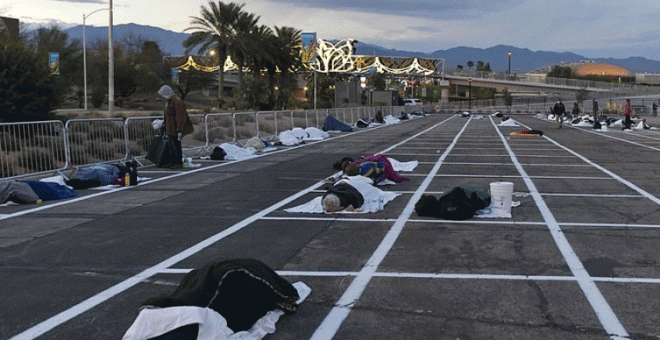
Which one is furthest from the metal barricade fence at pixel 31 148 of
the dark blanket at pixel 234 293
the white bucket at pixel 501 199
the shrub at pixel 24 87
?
the shrub at pixel 24 87

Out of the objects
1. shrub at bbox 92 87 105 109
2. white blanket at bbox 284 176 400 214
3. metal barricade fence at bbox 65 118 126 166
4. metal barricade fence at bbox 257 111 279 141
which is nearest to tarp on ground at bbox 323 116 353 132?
metal barricade fence at bbox 257 111 279 141

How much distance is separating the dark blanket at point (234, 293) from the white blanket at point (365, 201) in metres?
4.95

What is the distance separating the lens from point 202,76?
349 feet

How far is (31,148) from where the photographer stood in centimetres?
1399

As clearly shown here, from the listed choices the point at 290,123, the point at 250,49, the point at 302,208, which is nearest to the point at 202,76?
the point at 250,49

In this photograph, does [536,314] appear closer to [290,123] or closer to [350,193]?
[350,193]

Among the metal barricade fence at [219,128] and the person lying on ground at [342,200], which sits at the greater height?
the metal barricade fence at [219,128]

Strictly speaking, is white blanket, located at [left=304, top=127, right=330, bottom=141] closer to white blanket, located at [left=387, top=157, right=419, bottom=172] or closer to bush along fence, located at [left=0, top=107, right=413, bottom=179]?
bush along fence, located at [left=0, top=107, right=413, bottom=179]

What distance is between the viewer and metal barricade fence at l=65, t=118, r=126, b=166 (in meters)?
15.4

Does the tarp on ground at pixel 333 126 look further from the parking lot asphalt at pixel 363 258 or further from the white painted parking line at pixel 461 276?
the white painted parking line at pixel 461 276

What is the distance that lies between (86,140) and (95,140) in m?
0.45

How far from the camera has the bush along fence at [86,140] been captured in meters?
13.6

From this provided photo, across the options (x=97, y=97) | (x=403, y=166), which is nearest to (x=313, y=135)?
(x=403, y=166)

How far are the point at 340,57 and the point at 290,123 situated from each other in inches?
5296
